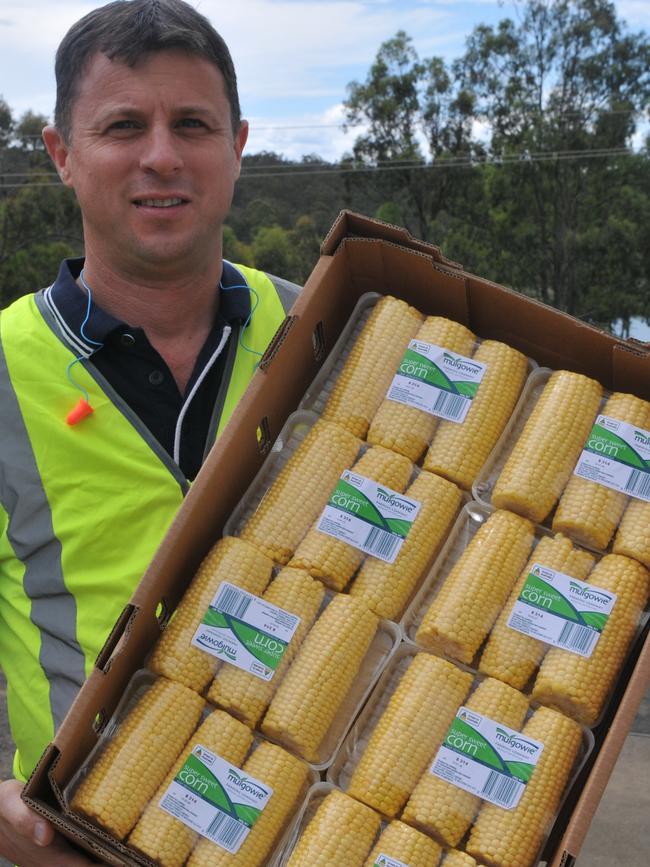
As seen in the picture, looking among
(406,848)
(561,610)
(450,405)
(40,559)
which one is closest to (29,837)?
(40,559)

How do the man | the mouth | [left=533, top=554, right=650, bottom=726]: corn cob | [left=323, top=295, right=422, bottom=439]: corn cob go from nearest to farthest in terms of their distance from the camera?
1. [left=533, top=554, right=650, bottom=726]: corn cob
2. [left=323, top=295, right=422, bottom=439]: corn cob
3. the man
4. the mouth

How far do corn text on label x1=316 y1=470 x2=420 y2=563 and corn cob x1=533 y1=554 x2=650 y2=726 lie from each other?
0.43 m

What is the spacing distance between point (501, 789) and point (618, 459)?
2.58ft

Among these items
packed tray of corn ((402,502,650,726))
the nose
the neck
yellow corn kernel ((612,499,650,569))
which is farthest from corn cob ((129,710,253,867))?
the nose

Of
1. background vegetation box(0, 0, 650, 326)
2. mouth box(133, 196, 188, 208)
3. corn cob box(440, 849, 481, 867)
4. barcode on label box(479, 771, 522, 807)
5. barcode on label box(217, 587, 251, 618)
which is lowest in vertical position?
corn cob box(440, 849, 481, 867)

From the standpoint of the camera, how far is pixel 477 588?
1982 mm

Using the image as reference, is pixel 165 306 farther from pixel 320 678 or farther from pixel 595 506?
pixel 595 506

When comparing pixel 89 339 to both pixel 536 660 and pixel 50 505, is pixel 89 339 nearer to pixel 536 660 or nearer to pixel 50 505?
pixel 50 505

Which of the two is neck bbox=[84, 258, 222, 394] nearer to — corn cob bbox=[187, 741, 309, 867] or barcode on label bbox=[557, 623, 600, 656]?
corn cob bbox=[187, 741, 309, 867]

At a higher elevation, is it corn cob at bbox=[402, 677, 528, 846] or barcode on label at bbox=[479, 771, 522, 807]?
barcode on label at bbox=[479, 771, 522, 807]

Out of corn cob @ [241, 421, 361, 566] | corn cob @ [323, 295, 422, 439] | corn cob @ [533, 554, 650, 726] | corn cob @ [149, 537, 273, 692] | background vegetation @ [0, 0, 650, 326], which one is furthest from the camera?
background vegetation @ [0, 0, 650, 326]

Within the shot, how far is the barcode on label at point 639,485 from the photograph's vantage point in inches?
79.5

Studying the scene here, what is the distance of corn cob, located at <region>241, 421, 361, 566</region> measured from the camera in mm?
2117

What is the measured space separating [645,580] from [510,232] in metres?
31.6
